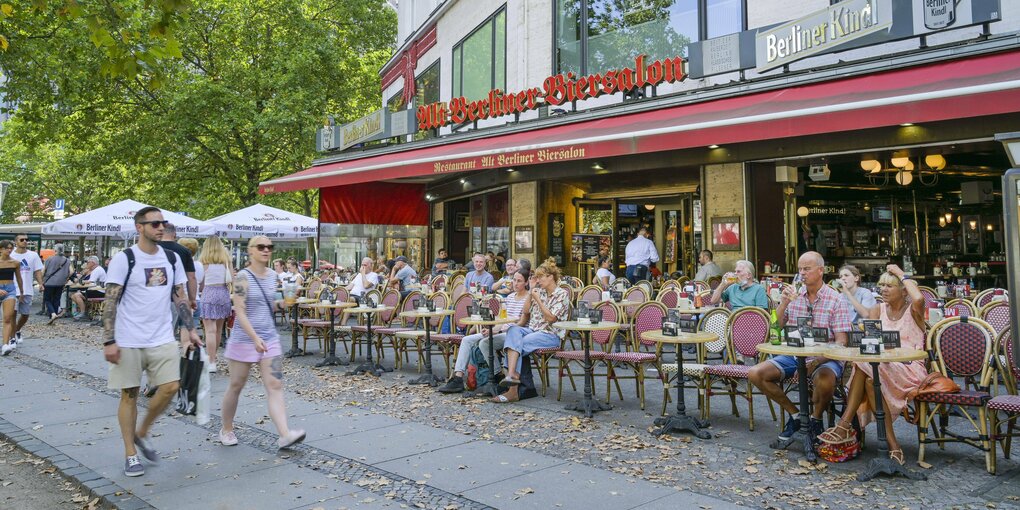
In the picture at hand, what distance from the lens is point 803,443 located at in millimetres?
5102

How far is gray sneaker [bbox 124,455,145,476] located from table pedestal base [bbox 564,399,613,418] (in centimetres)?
363

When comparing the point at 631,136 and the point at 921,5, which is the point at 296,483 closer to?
the point at 631,136

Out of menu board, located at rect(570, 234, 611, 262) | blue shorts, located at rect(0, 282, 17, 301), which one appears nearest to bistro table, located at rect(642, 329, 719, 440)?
menu board, located at rect(570, 234, 611, 262)

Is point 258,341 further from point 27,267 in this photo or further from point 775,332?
point 27,267

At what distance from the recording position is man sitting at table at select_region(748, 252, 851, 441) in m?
5.06

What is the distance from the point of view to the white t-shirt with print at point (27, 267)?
35.9 ft

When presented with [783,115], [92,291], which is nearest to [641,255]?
[783,115]

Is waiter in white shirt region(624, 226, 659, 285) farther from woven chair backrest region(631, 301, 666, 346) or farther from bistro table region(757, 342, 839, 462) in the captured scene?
bistro table region(757, 342, 839, 462)

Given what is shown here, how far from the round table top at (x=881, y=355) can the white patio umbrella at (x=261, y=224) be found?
14.3 metres

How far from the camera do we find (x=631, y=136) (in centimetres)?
988

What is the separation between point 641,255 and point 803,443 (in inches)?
323

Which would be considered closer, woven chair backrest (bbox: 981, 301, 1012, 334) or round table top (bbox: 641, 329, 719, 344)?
round table top (bbox: 641, 329, 719, 344)

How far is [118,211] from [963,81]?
17.4 metres

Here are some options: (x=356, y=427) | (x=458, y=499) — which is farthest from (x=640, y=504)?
(x=356, y=427)
